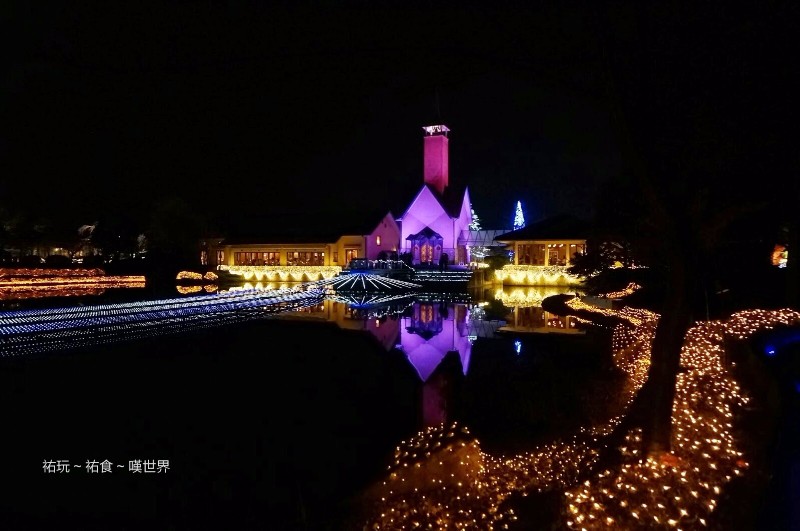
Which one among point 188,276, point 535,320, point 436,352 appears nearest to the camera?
point 436,352

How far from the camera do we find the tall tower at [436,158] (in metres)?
42.4

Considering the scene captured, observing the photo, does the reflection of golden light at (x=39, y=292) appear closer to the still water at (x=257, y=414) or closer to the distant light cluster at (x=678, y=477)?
the still water at (x=257, y=414)

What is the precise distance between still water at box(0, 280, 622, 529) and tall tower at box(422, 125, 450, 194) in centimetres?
3075

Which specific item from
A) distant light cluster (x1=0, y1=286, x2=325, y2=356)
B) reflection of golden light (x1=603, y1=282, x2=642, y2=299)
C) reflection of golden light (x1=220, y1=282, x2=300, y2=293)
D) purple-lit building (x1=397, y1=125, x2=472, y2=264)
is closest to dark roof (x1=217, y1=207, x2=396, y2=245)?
purple-lit building (x1=397, y1=125, x2=472, y2=264)

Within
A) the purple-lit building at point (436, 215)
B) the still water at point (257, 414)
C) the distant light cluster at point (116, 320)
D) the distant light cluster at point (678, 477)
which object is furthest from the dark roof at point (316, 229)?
the distant light cluster at point (678, 477)

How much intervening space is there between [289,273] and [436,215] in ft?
37.0

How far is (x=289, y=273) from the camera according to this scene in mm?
36750

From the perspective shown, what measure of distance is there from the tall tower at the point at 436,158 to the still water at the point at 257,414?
30.7 metres

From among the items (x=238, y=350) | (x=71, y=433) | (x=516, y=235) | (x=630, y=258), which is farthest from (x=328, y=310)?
(x=516, y=235)

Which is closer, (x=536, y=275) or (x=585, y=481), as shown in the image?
(x=585, y=481)

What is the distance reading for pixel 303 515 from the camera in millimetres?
4023

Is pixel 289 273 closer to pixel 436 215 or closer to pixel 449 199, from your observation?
pixel 436 215

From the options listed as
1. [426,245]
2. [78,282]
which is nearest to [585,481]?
[78,282]

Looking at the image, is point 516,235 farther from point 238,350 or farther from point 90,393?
point 90,393
